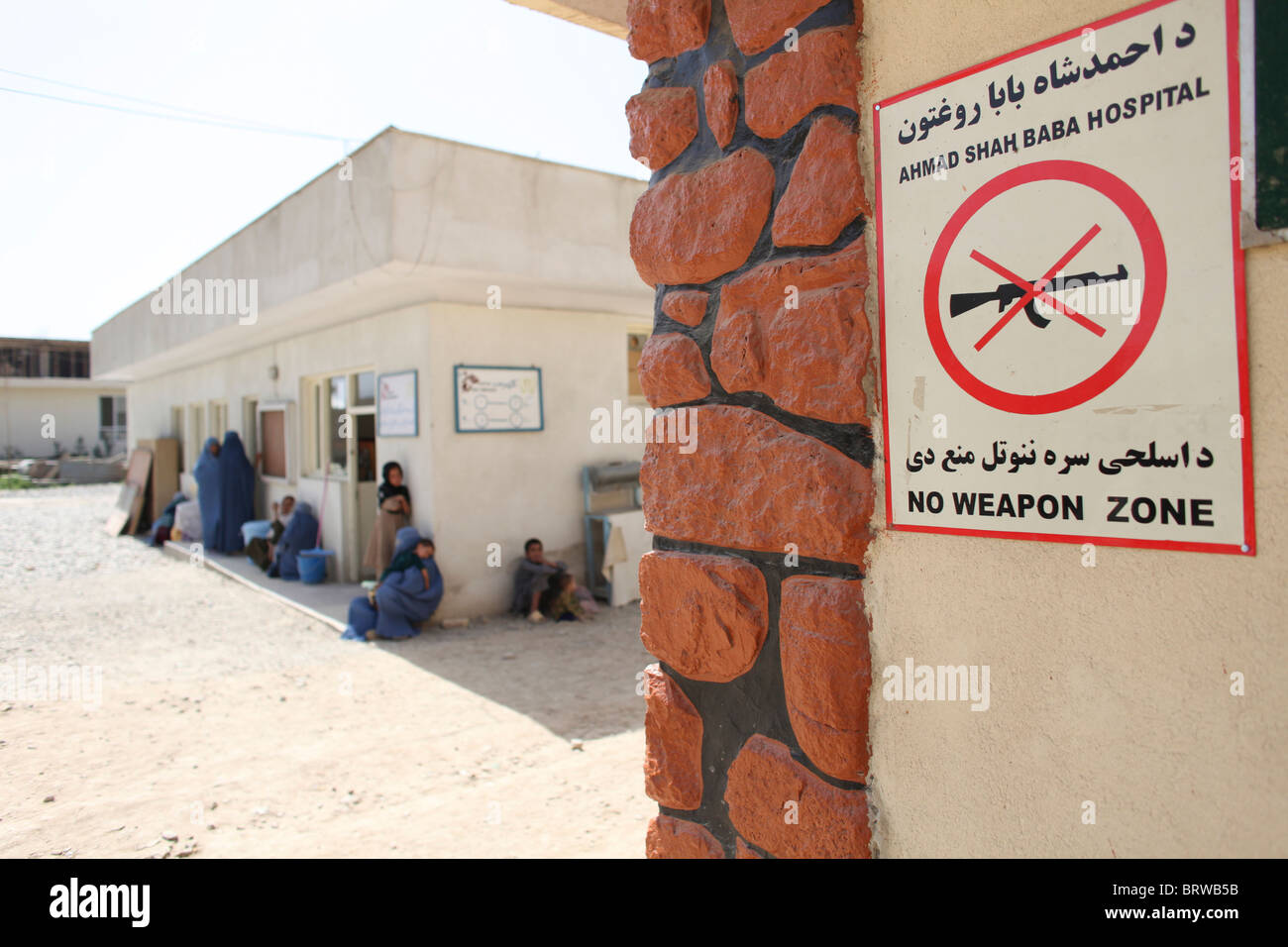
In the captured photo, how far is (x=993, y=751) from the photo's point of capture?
1.17m

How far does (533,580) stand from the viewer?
25.7 feet

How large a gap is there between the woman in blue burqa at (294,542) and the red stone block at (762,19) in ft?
30.6

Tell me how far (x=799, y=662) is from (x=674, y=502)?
0.42 metres

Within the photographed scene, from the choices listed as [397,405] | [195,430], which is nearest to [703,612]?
[397,405]

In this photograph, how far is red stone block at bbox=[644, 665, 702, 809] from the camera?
164cm

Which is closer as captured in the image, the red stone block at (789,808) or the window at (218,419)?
the red stone block at (789,808)

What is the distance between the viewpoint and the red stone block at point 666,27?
1.61 metres

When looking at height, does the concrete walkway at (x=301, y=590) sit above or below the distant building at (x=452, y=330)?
below

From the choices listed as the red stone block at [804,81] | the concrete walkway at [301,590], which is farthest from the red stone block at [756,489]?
the concrete walkway at [301,590]

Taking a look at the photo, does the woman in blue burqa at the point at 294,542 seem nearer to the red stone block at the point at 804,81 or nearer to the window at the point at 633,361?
the window at the point at 633,361

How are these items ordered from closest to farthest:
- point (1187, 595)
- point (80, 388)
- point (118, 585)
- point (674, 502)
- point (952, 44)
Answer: point (1187, 595) → point (952, 44) → point (674, 502) → point (118, 585) → point (80, 388)

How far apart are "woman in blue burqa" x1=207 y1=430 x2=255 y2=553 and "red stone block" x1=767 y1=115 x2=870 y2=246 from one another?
1211cm

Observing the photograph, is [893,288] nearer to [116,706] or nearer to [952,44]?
[952,44]
